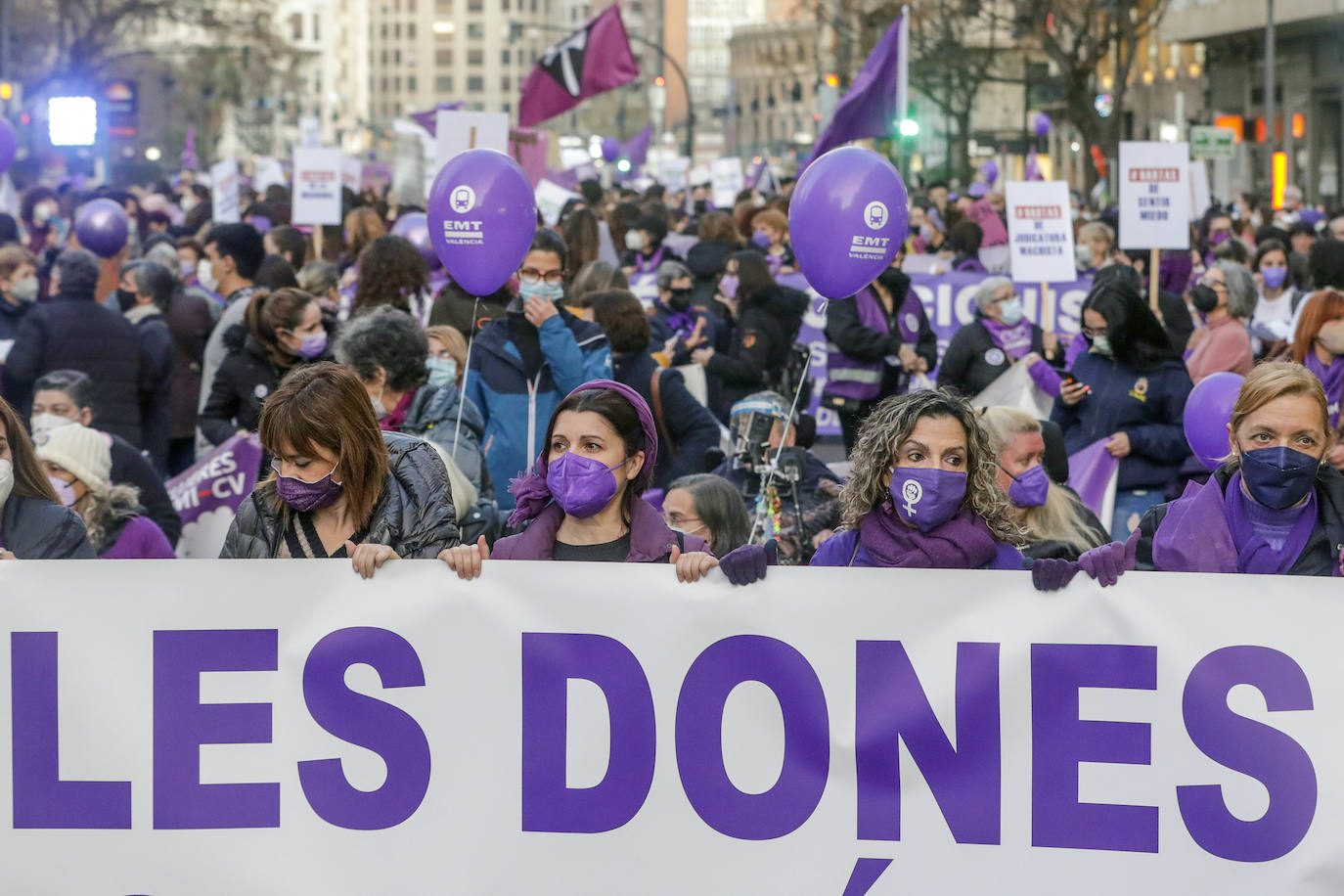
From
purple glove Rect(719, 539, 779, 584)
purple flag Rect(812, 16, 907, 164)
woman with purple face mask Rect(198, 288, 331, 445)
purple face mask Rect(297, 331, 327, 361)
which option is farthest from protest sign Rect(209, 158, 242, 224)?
purple glove Rect(719, 539, 779, 584)

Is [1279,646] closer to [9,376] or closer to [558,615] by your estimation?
[558,615]

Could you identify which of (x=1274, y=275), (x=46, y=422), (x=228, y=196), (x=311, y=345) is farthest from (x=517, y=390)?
(x=228, y=196)

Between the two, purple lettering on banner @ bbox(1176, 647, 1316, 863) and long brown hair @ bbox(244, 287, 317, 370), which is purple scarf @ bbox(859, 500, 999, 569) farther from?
long brown hair @ bbox(244, 287, 317, 370)

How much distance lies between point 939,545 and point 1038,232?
7.92 m

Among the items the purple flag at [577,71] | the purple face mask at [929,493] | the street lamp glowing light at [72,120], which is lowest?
the purple face mask at [929,493]

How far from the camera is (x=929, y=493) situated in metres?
4.26

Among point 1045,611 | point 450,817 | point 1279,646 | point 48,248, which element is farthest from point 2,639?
point 48,248

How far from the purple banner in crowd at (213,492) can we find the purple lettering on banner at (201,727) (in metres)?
3.15

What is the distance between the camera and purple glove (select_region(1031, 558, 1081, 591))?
4074mm

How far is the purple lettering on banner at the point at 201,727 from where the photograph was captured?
4.20m

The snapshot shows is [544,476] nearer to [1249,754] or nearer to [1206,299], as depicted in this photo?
[1249,754]

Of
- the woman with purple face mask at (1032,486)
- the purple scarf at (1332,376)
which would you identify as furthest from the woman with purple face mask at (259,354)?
the purple scarf at (1332,376)

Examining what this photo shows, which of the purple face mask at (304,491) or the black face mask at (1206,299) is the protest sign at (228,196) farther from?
the purple face mask at (304,491)

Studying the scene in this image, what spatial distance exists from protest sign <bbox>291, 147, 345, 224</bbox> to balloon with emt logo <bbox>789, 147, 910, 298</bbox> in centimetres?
762
